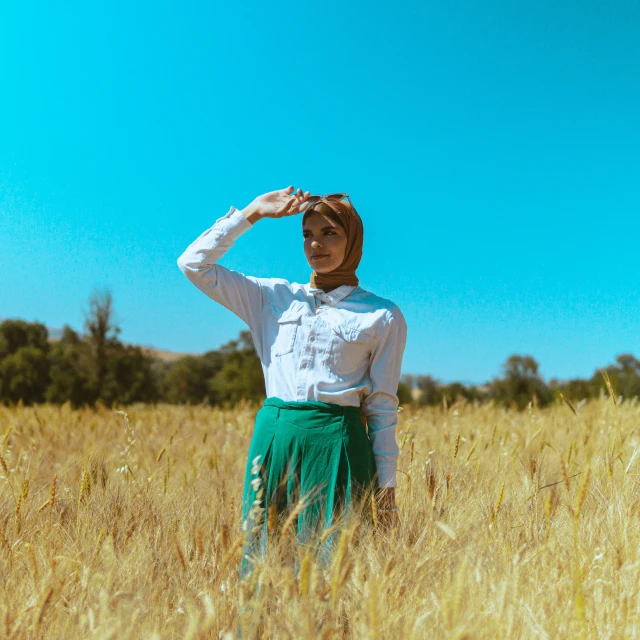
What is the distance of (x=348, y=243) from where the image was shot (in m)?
2.56

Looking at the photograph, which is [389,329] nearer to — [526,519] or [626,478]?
[526,519]

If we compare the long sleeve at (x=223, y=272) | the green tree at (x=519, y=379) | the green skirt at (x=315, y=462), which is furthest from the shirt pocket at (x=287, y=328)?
the green tree at (x=519, y=379)

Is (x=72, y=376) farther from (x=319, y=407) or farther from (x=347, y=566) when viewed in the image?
(x=347, y=566)

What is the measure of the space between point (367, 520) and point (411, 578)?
0.36 metres

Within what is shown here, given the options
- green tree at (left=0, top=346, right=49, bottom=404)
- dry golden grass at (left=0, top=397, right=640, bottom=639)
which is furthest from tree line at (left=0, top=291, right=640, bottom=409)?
dry golden grass at (left=0, top=397, right=640, bottom=639)

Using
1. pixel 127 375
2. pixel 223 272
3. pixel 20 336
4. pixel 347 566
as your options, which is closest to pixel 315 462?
pixel 223 272

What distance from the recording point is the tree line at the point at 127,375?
14688 mm

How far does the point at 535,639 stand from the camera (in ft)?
5.06

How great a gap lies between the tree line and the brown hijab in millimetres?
11392

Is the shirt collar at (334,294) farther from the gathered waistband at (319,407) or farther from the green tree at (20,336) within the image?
the green tree at (20,336)

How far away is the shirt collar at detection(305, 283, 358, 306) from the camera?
8.26 ft

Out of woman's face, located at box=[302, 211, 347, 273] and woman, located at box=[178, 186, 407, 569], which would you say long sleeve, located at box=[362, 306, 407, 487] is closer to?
woman, located at box=[178, 186, 407, 569]

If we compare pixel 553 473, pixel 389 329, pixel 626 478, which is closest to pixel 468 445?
pixel 553 473

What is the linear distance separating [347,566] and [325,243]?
1414mm
